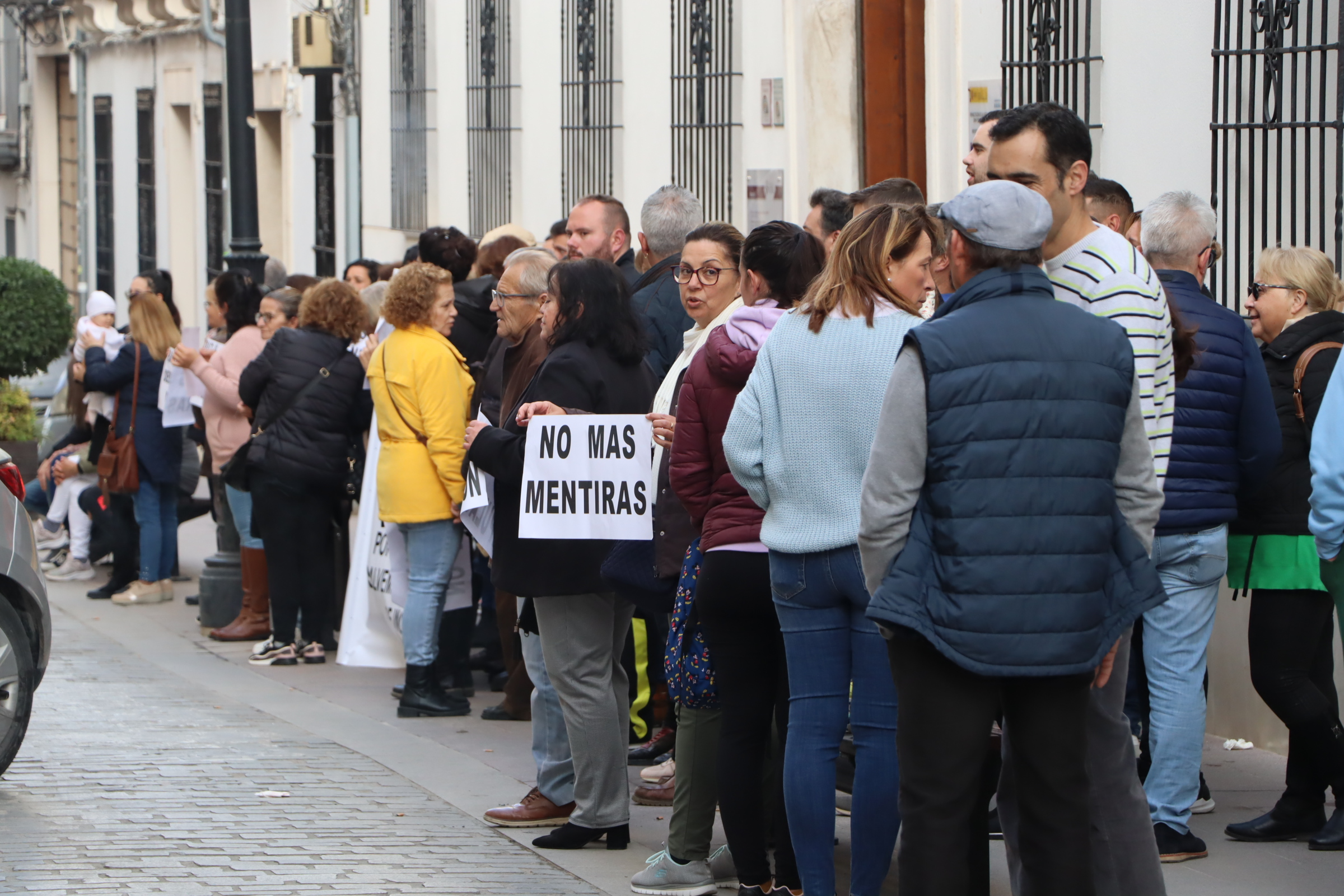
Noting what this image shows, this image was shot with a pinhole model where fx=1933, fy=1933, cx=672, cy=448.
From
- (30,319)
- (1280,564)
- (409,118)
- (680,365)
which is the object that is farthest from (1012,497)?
(30,319)

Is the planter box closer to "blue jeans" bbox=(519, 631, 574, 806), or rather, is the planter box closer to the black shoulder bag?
the black shoulder bag

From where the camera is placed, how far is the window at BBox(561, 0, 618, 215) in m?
13.0

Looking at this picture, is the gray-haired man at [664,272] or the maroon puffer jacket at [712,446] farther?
the gray-haired man at [664,272]

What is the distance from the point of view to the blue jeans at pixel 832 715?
4.69m

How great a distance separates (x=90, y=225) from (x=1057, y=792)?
25212mm

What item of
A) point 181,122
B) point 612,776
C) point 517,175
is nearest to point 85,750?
point 612,776

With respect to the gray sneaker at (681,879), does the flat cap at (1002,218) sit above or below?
above

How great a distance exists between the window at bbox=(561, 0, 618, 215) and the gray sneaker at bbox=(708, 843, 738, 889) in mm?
8078

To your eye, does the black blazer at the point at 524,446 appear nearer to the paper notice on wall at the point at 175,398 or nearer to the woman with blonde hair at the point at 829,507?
the woman with blonde hair at the point at 829,507

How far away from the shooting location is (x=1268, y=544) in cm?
584

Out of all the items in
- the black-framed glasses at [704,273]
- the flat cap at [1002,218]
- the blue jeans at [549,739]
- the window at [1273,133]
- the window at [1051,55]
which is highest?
the window at [1051,55]

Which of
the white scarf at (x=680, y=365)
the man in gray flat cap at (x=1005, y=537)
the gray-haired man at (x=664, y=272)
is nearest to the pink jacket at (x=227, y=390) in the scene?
the gray-haired man at (x=664, y=272)

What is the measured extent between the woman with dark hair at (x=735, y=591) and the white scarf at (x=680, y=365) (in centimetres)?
38

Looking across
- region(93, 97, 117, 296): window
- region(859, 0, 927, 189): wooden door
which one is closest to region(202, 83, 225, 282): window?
region(93, 97, 117, 296): window
